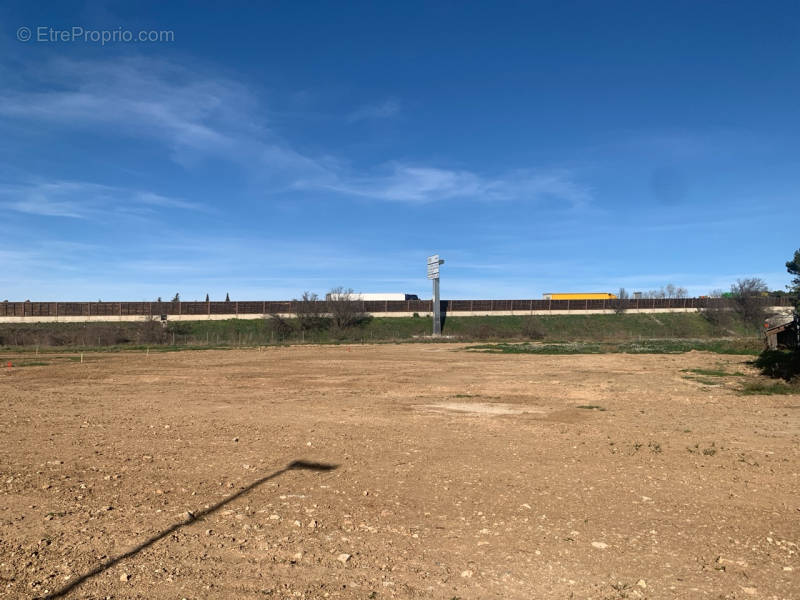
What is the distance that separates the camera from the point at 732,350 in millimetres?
38781

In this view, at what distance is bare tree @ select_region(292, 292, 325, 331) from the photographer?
255ft

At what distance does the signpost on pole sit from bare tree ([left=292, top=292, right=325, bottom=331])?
615 inches

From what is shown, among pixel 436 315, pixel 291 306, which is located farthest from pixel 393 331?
pixel 291 306

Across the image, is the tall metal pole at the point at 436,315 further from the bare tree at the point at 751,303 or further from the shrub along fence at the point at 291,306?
the bare tree at the point at 751,303

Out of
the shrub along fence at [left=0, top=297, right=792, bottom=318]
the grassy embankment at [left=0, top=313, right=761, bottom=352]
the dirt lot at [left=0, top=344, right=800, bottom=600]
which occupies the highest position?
the shrub along fence at [left=0, top=297, right=792, bottom=318]

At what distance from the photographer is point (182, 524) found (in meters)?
7.28

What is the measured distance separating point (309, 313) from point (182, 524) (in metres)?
72.0

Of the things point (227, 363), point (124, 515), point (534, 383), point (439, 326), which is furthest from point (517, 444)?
point (439, 326)

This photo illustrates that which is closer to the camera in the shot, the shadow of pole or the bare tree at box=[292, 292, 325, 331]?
the shadow of pole

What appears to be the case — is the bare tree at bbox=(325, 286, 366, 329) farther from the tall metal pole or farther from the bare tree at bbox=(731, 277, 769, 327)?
the bare tree at bbox=(731, 277, 769, 327)

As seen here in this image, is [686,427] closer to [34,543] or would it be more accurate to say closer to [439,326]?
[34,543]

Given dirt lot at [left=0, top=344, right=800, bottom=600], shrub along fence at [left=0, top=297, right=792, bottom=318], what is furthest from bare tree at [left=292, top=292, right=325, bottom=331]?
dirt lot at [left=0, top=344, right=800, bottom=600]

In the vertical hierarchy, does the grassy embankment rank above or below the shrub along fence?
below

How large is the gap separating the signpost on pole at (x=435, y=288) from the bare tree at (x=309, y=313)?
51.2 ft
